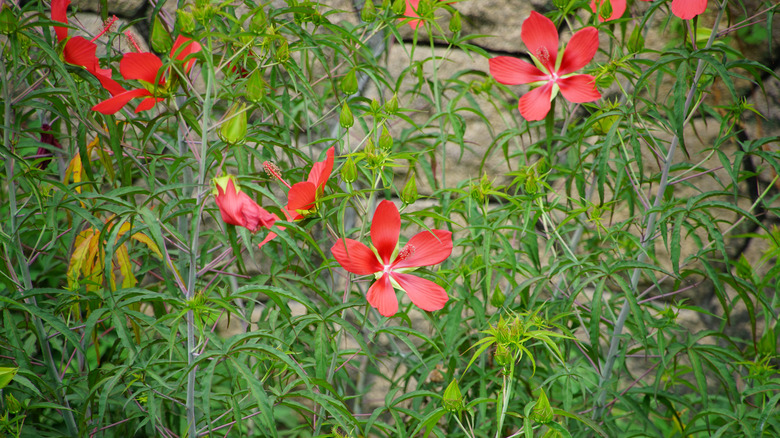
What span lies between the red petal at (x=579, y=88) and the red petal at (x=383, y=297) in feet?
1.51

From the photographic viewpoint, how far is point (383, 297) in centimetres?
81

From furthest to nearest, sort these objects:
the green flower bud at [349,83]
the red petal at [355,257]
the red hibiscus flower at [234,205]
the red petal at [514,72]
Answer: the red petal at [514,72] → the green flower bud at [349,83] → the red petal at [355,257] → the red hibiscus flower at [234,205]

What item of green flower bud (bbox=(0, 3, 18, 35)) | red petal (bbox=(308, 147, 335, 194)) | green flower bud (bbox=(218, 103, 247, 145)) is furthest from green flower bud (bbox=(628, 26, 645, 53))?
green flower bud (bbox=(0, 3, 18, 35))

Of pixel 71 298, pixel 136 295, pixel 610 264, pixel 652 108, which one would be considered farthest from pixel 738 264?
pixel 71 298

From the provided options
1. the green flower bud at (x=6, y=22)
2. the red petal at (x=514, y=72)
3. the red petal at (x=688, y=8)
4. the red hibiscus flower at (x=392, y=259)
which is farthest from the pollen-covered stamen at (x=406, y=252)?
the green flower bud at (x=6, y=22)

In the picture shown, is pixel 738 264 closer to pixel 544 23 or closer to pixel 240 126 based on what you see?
pixel 544 23

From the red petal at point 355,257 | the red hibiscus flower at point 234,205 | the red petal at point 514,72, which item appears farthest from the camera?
the red petal at point 514,72

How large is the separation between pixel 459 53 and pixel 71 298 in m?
1.33

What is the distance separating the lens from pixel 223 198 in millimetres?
676

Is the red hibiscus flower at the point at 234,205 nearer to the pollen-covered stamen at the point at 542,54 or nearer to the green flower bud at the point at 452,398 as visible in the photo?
the green flower bud at the point at 452,398

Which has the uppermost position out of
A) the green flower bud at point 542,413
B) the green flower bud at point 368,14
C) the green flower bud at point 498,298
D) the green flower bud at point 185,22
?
the green flower bud at point 185,22

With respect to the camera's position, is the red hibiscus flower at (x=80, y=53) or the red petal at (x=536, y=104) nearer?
the red hibiscus flower at (x=80, y=53)

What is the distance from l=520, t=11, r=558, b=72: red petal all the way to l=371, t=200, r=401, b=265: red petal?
1.40 ft

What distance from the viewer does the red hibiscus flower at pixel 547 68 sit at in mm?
961
